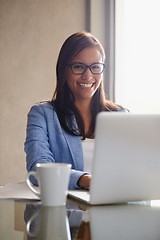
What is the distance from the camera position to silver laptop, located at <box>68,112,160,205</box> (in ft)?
2.91

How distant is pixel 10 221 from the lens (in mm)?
795

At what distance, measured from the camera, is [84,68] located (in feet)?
5.57

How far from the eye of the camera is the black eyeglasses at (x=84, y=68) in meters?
1.67

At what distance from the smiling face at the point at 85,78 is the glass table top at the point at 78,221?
0.83 meters

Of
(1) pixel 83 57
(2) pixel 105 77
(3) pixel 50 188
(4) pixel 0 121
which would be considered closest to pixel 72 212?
(3) pixel 50 188

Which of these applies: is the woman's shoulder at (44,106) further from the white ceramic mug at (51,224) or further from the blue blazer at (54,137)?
the white ceramic mug at (51,224)

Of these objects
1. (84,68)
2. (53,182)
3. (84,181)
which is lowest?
(84,181)

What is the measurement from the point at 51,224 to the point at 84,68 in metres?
1.06

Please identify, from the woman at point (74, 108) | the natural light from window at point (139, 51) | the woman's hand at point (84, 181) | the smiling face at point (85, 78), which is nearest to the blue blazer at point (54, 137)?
the woman at point (74, 108)

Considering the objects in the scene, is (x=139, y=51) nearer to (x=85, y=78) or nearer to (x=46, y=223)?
(x=85, y=78)

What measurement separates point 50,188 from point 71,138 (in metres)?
0.71

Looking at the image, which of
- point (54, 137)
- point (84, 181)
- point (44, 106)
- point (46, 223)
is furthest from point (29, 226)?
point (44, 106)

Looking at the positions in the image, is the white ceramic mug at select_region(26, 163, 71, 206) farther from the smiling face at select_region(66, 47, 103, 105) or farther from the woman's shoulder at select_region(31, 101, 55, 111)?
the smiling face at select_region(66, 47, 103, 105)

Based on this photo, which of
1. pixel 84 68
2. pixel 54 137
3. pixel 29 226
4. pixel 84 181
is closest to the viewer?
pixel 29 226
